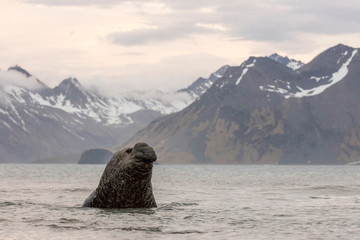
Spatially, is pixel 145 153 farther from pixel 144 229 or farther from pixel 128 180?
pixel 144 229

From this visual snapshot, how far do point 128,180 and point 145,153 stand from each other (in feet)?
6.55

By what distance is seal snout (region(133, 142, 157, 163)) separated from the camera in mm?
30406

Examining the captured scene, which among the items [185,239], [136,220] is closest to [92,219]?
[136,220]

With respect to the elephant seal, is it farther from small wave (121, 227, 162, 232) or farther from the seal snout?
small wave (121, 227, 162, 232)

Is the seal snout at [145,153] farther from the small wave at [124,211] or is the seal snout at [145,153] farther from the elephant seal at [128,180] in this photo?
the small wave at [124,211]

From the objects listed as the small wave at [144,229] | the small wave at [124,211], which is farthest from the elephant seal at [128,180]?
the small wave at [144,229]

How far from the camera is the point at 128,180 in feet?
104

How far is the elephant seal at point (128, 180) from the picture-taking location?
102ft

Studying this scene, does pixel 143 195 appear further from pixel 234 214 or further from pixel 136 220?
pixel 234 214

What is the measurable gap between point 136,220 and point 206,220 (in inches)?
149

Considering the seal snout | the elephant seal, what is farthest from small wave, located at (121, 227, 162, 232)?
the elephant seal

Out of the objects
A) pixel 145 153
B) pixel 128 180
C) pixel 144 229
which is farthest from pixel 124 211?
pixel 144 229

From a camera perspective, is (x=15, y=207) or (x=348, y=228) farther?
(x=15, y=207)

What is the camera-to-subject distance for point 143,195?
109 ft
